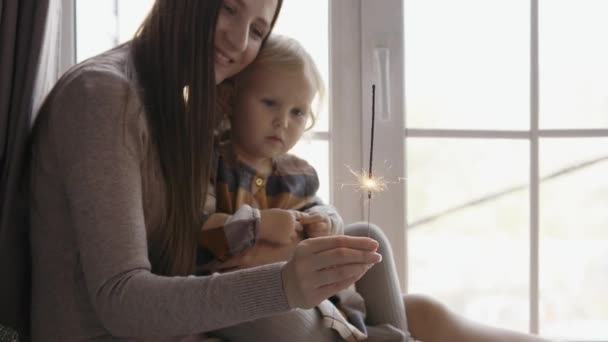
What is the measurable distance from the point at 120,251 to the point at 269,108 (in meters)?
0.51

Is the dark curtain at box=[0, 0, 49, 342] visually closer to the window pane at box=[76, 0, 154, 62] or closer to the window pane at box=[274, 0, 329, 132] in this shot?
the window pane at box=[76, 0, 154, 62]

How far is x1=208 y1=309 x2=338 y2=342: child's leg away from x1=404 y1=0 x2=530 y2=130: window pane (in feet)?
2.64

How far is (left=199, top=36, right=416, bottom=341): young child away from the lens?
127 centimetres

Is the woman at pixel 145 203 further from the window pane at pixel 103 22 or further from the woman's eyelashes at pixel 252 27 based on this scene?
the window pane at pixel 103 22

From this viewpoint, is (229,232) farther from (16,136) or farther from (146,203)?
(16,136)

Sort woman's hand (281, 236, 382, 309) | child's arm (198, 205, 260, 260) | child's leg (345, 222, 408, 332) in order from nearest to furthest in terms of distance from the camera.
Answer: woman's hand (281, 236, 382, 309), child's arm (198, 205, 260, 260), child's leg (345, 222, 408, 332)

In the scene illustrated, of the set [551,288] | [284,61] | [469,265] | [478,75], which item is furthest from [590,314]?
[284,61]

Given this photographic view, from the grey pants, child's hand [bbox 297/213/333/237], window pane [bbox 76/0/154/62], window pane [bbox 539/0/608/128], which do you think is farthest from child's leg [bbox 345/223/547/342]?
window pane [bbox 76/0/154/62]

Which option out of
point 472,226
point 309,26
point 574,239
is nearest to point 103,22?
point 309,26

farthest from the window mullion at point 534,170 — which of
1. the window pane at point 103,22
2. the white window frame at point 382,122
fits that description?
the window pane at point 103,22

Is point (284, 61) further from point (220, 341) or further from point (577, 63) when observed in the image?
point (577, 63)

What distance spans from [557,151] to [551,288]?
0.36 meters

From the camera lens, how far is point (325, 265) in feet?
2.98

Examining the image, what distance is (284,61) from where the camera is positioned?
138 cm
